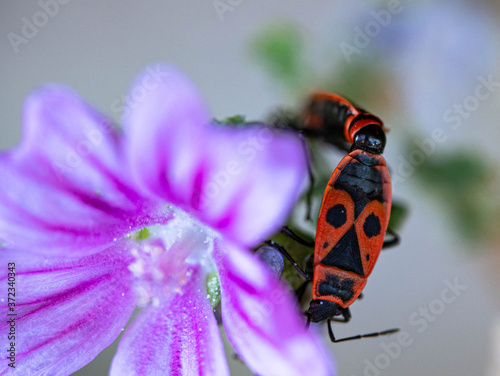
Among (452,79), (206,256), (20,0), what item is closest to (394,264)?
(452,79)

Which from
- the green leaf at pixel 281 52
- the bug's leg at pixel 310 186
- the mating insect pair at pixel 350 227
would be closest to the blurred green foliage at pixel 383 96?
the green leaf at pixel 281 52

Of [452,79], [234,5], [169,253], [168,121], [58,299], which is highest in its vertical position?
[452,79]

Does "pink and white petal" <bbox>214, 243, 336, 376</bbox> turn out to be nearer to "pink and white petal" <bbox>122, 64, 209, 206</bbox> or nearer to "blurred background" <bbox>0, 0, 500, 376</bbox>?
"pink and white petal" <bbox>122, 64, 209, 206</bbox>

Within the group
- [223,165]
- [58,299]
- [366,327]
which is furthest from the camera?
[366,327]

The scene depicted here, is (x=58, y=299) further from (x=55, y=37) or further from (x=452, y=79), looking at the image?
(x=452, y=79)

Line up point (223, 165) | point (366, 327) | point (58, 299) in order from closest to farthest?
point (223, 165) → point (58, 299) → point (366, 327)

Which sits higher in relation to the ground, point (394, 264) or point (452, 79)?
point (452, 79)

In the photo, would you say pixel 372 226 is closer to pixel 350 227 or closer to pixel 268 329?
pixel 350 227
